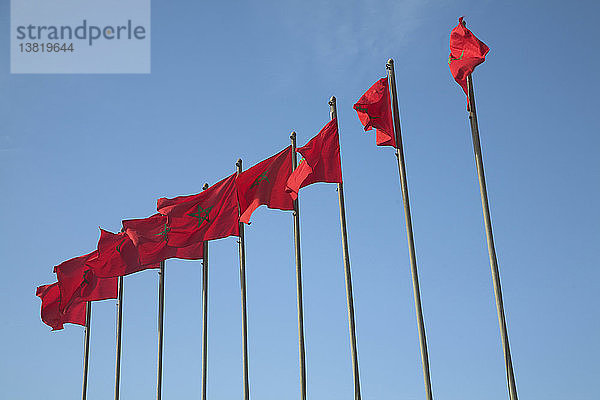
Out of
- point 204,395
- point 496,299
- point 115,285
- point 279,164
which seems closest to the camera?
point 496,299

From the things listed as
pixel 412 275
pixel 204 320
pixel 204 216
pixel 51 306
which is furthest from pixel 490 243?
pixel 51 306

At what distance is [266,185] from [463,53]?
25.9 ft

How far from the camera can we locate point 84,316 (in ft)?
114

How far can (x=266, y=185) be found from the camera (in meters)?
24.3

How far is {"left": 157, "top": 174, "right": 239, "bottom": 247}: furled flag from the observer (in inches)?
1000

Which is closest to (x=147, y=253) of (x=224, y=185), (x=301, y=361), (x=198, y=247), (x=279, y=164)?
(x=198, y=247)

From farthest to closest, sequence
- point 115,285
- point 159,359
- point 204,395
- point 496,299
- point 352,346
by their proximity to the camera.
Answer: point 115,285, point 159,359, point 204,395, point 352,346, point 496,299

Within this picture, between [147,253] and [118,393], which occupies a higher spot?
[147,253]

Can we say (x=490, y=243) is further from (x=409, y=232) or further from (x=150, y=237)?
(x=150, y=237)

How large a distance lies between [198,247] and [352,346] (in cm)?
910

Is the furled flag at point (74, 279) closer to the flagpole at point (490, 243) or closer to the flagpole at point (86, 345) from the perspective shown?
the flagpole at point (86, 345)

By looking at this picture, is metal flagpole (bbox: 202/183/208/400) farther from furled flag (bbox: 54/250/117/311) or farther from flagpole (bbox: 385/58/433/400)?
flagpole (bbox: 385/58/433/400)

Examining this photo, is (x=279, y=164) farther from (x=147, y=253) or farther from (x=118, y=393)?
(x=118, y=393)

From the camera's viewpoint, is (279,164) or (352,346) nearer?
(352,346)
